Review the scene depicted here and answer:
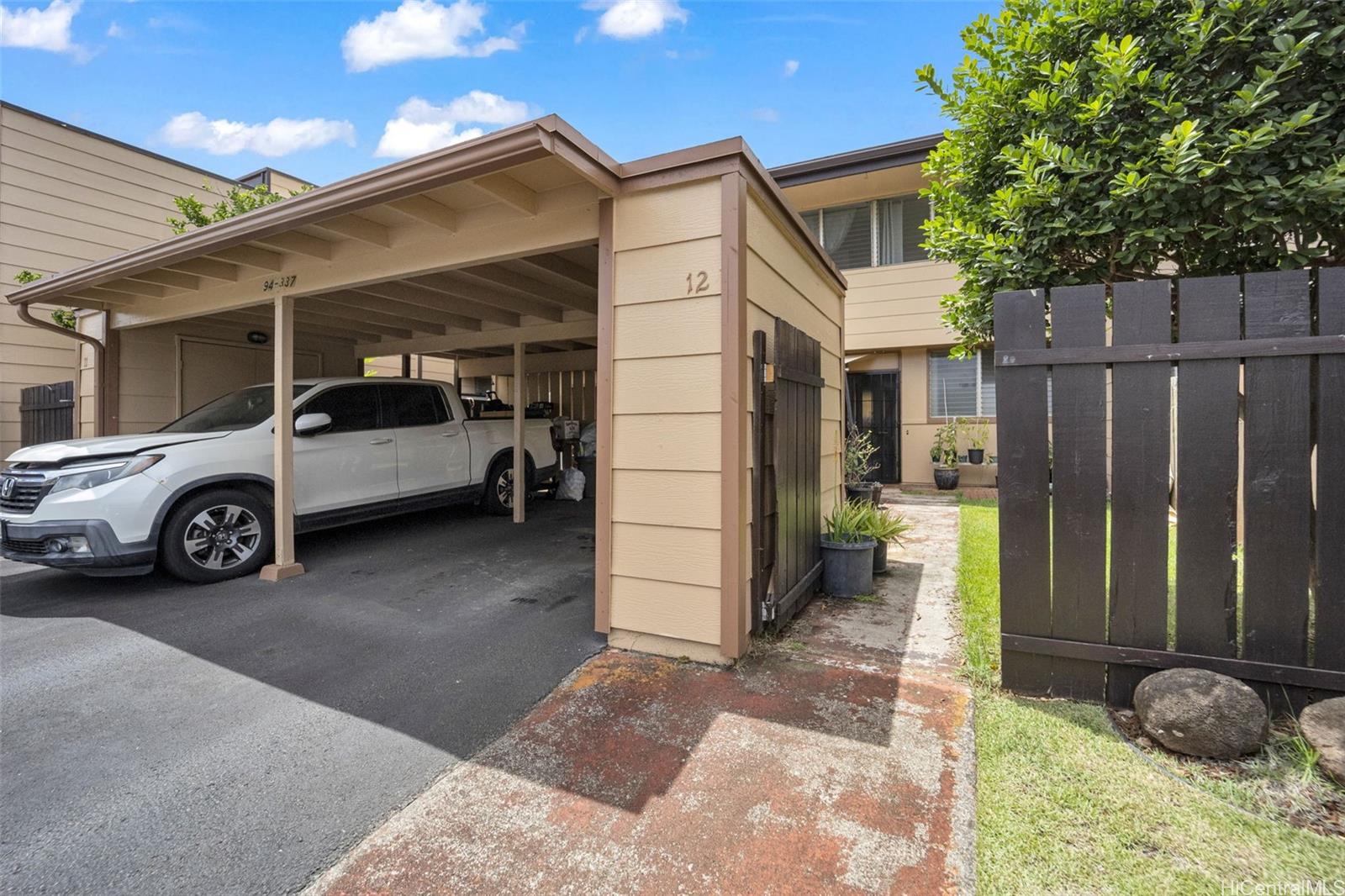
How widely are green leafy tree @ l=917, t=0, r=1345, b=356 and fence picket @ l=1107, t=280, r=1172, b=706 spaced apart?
53 centimetres

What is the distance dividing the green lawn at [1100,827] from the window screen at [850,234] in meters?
8.22

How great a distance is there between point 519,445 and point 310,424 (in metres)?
2.33

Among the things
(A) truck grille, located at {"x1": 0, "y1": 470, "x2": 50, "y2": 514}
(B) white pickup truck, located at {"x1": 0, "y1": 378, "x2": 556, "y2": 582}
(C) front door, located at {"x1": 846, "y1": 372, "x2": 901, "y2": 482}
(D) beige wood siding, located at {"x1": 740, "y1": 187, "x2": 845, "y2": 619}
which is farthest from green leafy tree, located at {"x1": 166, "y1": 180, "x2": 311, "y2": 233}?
(C) front door, located at {"x1": 846, "y1": 372, "x2": 901, "y2": 482}

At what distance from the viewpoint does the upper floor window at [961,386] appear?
859 cm

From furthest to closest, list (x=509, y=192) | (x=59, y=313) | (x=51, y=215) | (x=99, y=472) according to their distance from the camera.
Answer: (x=51, y=215) → (x=59, y=313) → (x=99, y=472) → (x=509, y=192)

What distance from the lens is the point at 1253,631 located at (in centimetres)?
220

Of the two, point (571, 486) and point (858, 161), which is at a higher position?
point (858, 161)

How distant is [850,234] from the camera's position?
941cm

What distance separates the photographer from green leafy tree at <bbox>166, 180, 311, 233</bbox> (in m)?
8.10

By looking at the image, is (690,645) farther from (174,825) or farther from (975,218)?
(975,218)

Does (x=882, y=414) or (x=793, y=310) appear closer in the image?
(x=793, y=310)

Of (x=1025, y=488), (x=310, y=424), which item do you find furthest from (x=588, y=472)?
(x=1025, y=488)

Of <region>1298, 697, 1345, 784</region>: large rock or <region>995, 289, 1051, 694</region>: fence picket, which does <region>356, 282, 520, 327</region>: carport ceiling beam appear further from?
<region>1298, 697, 1345, 784</region>: large rock

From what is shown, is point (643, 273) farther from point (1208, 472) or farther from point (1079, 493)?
point (1208, 472)
